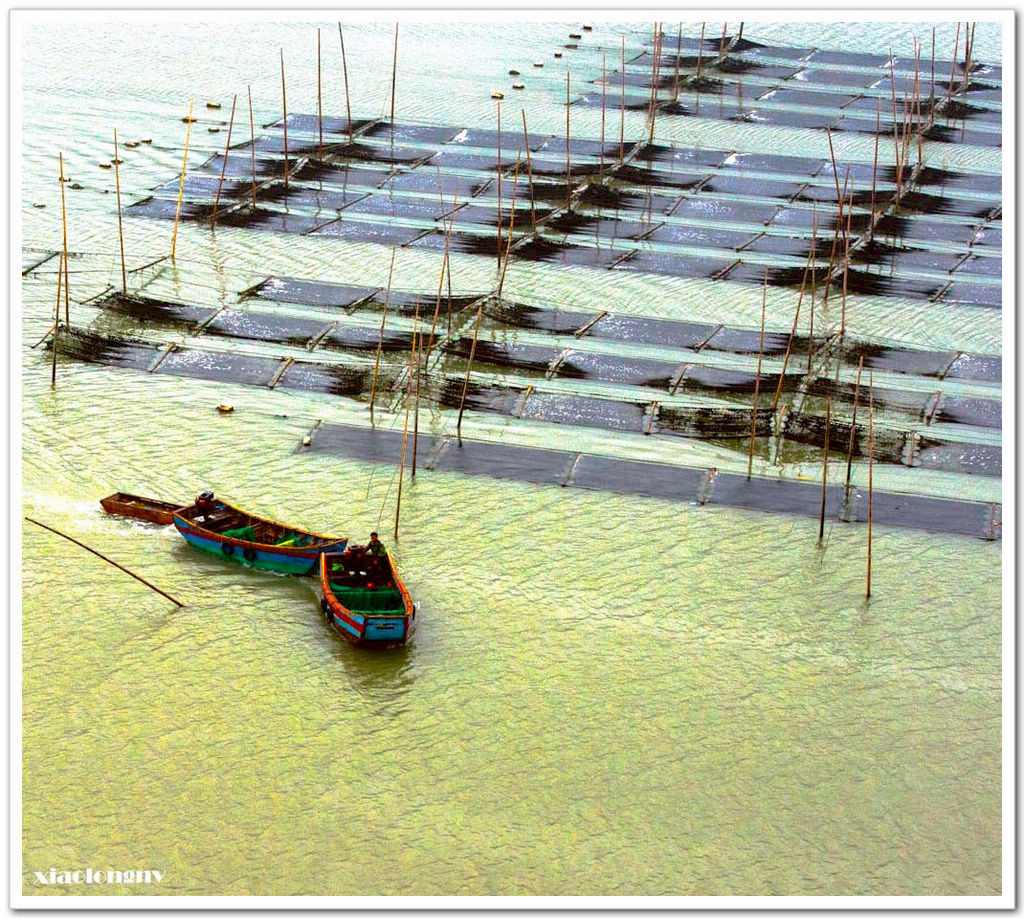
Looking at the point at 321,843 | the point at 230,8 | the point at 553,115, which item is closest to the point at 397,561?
the point at 321,843

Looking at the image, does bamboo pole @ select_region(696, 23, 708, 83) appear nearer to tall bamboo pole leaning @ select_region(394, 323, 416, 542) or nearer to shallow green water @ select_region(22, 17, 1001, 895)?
tall bamboo pole leaning @ select_region(394, 323, 416, 542)

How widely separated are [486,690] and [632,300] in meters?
7.75

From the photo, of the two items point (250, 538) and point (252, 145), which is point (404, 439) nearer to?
point (250, 538)

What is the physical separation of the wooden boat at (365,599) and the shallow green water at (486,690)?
0.17 meters

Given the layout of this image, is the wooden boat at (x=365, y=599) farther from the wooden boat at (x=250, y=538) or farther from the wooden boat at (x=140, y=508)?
the wooden boat at (x=140, y=508)

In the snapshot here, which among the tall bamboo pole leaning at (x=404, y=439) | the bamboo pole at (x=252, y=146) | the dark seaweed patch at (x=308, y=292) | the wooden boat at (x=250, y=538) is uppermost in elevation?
the bamboo pole at (x=252, y=146)

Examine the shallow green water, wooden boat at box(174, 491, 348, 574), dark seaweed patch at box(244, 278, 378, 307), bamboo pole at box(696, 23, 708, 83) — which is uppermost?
bamboo pole at box(696, 23, 708, 83)

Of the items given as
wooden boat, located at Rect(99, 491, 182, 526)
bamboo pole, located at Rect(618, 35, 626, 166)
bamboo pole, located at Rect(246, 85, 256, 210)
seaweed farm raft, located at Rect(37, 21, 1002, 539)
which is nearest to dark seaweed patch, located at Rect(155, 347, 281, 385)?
seaweed farm raft, located at Rect(37, 21, 1002, 539)

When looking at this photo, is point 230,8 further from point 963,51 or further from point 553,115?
point 963,51

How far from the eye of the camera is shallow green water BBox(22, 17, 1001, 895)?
9.33 meters

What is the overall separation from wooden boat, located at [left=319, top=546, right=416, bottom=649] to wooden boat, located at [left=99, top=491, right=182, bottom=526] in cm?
163

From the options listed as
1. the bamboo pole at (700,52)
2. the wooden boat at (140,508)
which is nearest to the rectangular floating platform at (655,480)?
the wooden boat at (140,508)

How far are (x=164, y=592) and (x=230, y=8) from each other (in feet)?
17.7

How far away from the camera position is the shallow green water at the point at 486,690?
30.6 ft
